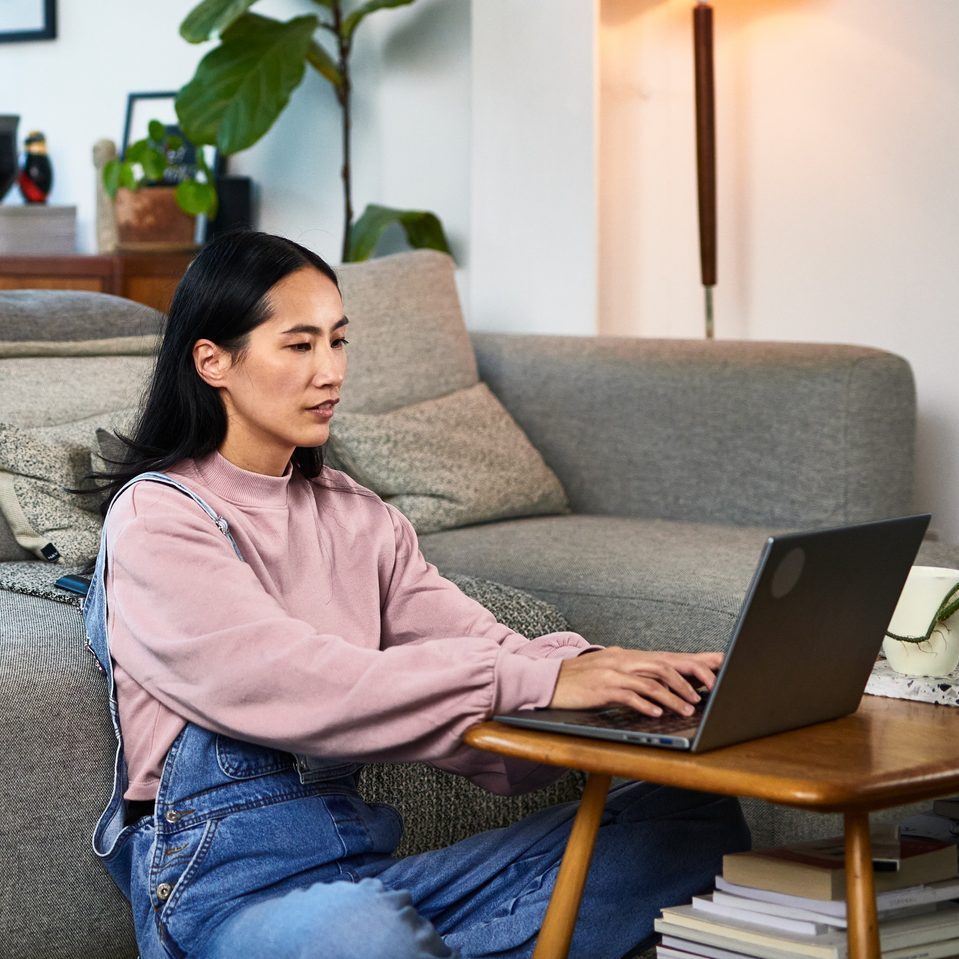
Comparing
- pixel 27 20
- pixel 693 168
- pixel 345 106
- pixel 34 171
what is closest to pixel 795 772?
pixel 693 168

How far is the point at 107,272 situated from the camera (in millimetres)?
3766

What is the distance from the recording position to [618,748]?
1.08 meters

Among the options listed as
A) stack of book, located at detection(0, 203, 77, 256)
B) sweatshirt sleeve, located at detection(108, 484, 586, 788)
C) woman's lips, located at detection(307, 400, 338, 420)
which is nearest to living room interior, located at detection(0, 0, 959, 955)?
stack of book, located at detection(0, 203, 77, 256)

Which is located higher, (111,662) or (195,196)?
(195,196)

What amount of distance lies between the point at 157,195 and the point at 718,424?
1.71 metres

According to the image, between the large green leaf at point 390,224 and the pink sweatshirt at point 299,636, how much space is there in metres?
2.06

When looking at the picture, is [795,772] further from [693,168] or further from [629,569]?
[693,168]

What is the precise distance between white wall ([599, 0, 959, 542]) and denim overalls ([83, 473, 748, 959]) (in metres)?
1.95

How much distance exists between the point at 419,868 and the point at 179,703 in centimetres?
26

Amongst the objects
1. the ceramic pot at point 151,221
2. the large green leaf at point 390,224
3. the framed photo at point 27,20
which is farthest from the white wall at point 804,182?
the framed photo at point 27,20

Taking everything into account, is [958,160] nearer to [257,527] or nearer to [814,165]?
[814,165]

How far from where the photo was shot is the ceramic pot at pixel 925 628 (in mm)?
1385

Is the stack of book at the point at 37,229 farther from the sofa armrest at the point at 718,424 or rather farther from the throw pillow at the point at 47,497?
the throw pillow at the point at 47,497

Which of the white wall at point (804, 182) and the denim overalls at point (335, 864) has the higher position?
the white wall at point (804, 182)
